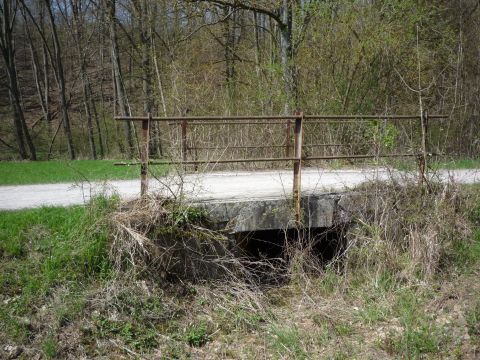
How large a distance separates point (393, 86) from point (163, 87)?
8.30 metres

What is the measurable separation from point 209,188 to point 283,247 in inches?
72.0

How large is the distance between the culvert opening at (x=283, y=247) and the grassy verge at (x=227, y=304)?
11.3 inches

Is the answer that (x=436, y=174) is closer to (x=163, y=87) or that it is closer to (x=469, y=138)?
(x=469, y=138)

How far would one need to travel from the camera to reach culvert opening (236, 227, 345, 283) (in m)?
6.97

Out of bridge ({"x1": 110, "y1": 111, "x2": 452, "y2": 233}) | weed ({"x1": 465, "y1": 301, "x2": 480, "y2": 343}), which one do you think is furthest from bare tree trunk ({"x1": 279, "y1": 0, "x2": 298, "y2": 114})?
weed ({"x1": 465, "y1": 301, "x2": 480, "y2": 343})

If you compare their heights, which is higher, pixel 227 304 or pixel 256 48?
pixel 256 48

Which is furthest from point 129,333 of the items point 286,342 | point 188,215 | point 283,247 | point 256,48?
point 256,48

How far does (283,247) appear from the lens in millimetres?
7090

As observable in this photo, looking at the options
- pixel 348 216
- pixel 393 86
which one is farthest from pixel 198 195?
pixel 393 86

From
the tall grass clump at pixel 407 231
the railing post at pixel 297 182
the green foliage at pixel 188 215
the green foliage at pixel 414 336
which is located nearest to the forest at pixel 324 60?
the tall grass clump at pixel 407 231

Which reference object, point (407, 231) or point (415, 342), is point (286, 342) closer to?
point (415, 342)

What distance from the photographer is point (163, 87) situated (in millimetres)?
17109

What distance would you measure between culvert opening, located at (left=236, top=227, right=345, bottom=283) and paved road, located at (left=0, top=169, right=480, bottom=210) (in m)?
0.68

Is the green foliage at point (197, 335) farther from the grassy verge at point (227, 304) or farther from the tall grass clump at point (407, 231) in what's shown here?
the tall grass clump at point (407, 231)
